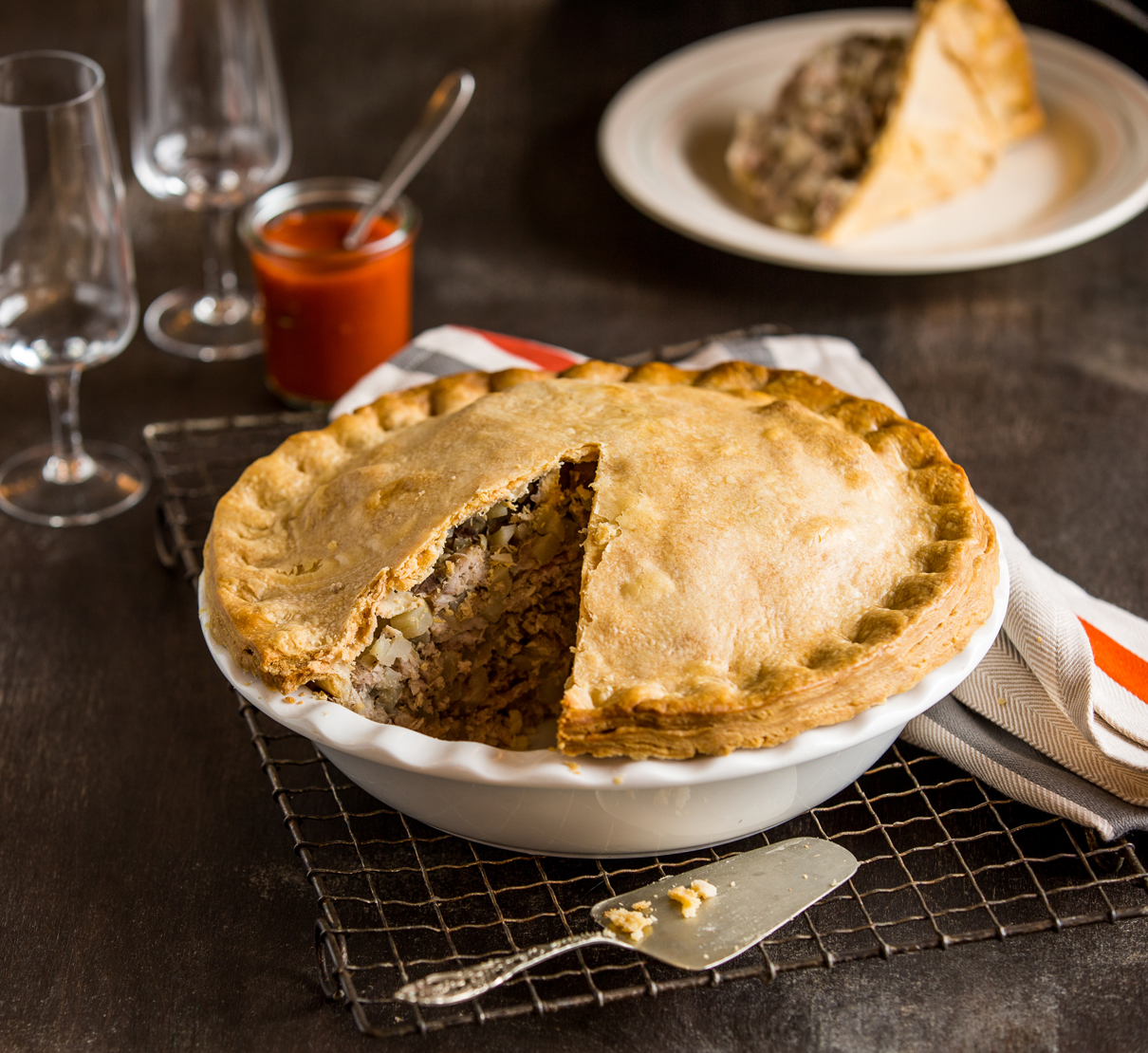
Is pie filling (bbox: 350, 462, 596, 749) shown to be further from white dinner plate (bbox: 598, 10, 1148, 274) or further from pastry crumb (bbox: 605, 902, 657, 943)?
white dinner plate (bbox: 598, 10, 1148, 274)

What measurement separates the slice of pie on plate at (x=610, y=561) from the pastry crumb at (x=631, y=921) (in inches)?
9.5

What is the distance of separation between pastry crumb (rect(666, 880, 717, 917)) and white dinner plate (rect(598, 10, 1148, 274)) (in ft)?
6.94

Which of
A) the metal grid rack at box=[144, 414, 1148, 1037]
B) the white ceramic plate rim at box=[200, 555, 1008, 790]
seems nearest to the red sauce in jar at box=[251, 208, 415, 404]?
the metal grid rack at box=[144, 414, 1148, 1037]

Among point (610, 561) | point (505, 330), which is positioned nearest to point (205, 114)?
point (505, 330)

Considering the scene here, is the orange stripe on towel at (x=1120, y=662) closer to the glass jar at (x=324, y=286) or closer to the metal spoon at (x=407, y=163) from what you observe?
the glass jar at (x=324, y=286)

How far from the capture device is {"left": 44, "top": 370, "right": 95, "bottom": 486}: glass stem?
3.28 m

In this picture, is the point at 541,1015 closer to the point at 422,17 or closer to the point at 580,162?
the point at 580,162

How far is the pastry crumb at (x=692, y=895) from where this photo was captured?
1.95 m

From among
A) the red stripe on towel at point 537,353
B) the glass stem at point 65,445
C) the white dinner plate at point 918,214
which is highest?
the white dinner plate at point 918,214

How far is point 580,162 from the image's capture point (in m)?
4.77

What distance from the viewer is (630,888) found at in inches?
85.3

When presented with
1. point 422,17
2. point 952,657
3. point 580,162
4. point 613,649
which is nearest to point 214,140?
point 580,162

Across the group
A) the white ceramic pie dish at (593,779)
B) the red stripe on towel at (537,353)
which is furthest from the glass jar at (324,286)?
the white ceramic pie dish at (593,779)

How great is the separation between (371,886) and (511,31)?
4.06 metres
